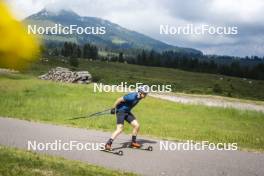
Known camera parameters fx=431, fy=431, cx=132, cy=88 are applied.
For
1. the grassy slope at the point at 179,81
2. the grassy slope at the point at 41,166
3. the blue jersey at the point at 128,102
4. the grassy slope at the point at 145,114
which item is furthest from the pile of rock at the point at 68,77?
the grassy slope at the point at 41,166

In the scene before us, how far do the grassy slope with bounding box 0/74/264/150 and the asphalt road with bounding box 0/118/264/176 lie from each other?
3.51 metres

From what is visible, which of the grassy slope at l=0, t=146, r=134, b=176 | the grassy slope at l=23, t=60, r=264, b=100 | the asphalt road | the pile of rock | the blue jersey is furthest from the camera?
the grassy slope at l=23, t=60, r=264, b=100

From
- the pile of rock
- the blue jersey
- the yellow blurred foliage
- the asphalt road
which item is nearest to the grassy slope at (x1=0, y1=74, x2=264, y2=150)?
the asphalt road

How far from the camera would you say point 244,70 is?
591ft

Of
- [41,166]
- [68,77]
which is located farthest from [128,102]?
[68,77]

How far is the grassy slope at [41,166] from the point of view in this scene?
35.4 ft

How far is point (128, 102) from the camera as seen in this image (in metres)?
16.1

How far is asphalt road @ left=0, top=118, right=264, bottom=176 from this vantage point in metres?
13.5

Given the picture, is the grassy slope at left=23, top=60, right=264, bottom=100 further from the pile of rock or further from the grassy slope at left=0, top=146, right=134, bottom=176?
the grassy slope at left=0, top=146, right=134, bottom=176

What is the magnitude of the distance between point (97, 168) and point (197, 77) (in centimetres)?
14468

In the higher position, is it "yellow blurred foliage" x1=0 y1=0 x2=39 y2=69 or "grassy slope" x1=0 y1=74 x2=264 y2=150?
"yellow blurred foliage" x1=0 y1=0 x2=39 y2=69

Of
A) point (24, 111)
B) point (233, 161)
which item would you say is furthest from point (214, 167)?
point (24, 111)

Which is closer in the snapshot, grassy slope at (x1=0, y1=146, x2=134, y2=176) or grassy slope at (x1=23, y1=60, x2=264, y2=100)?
grassy slope at (x1=0, y1=146, x2=134, y2=176)

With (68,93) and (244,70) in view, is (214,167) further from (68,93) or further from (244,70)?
(244,70)
